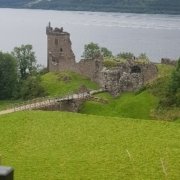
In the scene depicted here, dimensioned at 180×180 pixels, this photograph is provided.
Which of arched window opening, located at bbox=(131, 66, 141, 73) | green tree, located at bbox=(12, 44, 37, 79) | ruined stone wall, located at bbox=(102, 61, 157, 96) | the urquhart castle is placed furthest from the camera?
green tree, located at bbox=(12, 44, 37, 79)

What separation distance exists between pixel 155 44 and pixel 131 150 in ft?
394

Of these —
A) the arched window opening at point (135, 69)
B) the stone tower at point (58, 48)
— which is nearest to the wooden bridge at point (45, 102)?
the arched window opening at point (135, 69)

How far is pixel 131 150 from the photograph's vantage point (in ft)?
81.6

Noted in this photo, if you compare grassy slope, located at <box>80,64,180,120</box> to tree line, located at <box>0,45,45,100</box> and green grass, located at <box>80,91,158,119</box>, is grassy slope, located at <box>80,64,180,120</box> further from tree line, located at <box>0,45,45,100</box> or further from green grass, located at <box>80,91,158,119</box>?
tree line, located at <box>0,45,45,100</box>

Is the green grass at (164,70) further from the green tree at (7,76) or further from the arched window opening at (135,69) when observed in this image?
the green tree at (7,76)

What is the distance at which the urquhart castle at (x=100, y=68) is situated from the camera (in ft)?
174

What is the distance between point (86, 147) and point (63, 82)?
110 feet

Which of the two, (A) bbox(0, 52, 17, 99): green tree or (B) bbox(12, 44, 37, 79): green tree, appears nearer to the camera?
(A) bbox(0, 52, 17, 99): green tree

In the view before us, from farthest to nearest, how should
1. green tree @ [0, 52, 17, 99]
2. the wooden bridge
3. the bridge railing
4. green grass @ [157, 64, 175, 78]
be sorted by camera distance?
1. green tree @ [0, 52, 17, 99]
2. green grass @ [157, 64, 175, 78]
3. the bridge railing
4. the wooden bridge

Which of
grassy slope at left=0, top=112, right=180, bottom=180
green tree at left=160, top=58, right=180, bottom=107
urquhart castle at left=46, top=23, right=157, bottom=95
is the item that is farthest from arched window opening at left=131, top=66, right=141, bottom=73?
grassy slope at left=0, top=112, right=180, bottom=180

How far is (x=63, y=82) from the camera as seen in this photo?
193 ft

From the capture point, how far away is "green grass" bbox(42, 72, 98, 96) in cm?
5617

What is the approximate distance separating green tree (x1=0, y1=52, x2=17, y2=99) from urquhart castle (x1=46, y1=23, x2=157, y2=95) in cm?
523

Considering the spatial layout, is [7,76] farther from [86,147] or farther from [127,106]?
[86,147]
